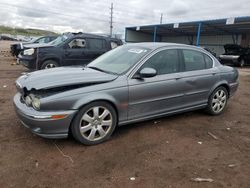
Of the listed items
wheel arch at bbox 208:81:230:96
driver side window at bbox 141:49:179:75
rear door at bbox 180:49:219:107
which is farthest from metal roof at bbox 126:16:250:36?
driver side window at bbox 141:49:179:75

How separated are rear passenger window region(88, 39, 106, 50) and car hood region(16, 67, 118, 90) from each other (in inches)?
237

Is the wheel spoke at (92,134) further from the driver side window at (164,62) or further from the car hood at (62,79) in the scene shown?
the driver side window at (164,62)

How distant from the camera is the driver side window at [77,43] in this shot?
9.58m

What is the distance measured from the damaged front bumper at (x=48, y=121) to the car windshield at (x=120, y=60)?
1174mm

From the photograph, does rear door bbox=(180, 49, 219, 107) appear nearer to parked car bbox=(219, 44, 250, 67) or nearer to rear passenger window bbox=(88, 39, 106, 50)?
rear passenger window bbox=(88, 39, 106, 50)

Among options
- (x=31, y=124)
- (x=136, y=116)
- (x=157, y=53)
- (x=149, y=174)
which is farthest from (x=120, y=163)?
(x=157, y=53)

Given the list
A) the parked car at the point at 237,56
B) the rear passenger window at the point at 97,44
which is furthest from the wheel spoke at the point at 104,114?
the parked car at the point at 237,56

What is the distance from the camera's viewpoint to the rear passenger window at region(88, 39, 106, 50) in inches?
392

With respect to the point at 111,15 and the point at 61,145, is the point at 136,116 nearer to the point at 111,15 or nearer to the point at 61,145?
the point at 61,145

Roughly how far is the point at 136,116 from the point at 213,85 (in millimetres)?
2077

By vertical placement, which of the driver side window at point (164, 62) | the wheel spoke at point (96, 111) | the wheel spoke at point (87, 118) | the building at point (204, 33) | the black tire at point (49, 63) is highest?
the building at point (204, 33)

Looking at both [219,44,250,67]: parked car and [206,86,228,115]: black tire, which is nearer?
[206,86,228,115]: black tire

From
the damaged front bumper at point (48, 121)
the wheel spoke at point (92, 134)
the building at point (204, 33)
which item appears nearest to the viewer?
the damaged front bumper at point (48, 121)

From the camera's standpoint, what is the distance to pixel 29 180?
284 centimetres
